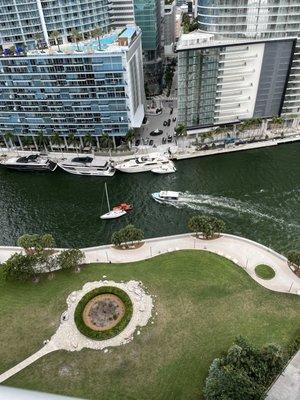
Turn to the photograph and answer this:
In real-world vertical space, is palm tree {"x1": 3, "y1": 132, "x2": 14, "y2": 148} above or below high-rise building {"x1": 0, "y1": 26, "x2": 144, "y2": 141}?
below

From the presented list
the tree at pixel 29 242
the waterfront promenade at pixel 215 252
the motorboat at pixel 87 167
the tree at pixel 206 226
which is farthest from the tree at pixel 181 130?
the tree at pixel 29 242

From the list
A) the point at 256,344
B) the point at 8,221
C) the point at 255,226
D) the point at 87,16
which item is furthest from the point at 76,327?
the point at 87,16

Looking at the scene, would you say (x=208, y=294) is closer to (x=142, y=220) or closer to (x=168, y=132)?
(x=142, y=220)

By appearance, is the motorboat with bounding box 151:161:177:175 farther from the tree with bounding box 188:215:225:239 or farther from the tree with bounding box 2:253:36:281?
the tree with bounding box 2:253:36:281

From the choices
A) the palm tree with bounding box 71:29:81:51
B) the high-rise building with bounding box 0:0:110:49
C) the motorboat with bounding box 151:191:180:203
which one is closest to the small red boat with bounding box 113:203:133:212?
the motorboat with bounding box 151:191:180:203

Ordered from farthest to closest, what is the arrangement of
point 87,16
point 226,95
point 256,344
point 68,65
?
point 87,16, point 226,95, point 68,65, point 256,344

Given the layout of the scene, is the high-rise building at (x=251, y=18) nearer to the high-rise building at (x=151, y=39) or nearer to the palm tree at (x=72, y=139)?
the palm tree at (x=72, y=139)
